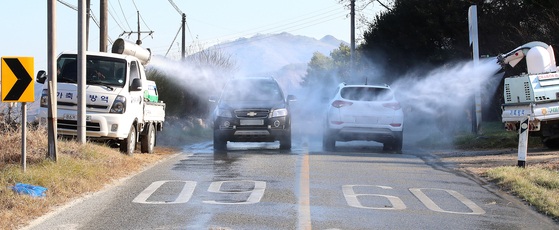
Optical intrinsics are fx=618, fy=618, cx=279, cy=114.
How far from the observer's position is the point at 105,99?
41.6 feet

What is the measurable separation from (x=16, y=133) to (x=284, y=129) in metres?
6.61

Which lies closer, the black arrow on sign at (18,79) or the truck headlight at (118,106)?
the black arrow on sign at (18,79)

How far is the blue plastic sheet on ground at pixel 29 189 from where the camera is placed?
7848 mm

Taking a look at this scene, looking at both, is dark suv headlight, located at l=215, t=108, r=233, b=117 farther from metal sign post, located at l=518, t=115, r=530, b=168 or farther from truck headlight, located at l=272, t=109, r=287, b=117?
metal sign post, located at l=518, t=115, r=530, b=168

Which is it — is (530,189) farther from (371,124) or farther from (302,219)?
(371,124)

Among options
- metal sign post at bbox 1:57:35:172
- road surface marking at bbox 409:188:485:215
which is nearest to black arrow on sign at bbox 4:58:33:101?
metal sign post at bbox 1:57:35:172

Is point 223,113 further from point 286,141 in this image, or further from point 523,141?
point 523,141

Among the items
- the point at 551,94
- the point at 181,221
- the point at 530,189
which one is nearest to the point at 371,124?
the point at 551,94

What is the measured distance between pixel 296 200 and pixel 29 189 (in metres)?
3.45

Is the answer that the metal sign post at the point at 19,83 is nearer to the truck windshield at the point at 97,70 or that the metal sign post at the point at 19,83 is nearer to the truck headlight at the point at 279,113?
the truck windshield at the point at 97,70

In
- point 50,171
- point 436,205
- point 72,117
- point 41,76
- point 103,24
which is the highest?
point 103,24

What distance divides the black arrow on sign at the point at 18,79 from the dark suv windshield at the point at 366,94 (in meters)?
8.64

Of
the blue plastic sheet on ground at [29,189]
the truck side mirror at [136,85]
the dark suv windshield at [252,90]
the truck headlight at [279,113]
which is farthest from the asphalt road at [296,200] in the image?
the dark suv windshield at [252,90]

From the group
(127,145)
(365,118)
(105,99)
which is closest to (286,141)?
(365,118)
